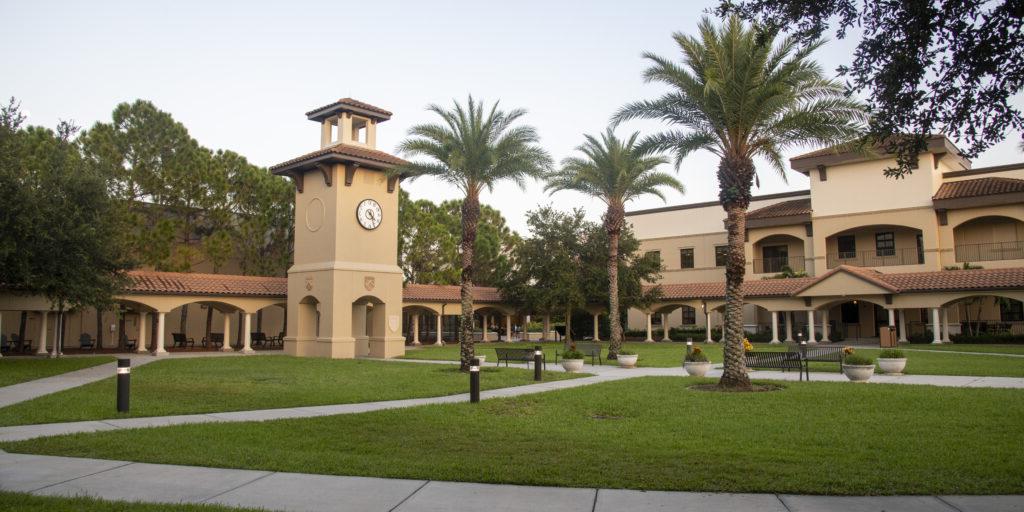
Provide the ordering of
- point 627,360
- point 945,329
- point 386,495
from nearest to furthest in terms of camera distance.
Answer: point 386,495
point 627,360
point 945,329

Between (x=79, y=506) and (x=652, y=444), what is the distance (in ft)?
20.9

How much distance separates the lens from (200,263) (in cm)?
4072

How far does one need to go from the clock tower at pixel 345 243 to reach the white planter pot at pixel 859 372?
65.0 feet

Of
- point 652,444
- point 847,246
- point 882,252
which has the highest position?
point 847,246

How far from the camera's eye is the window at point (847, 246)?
42875 millimetres

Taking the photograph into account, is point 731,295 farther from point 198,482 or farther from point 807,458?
point 198,482

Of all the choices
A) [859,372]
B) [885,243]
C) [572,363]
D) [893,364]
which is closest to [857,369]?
[859,372]

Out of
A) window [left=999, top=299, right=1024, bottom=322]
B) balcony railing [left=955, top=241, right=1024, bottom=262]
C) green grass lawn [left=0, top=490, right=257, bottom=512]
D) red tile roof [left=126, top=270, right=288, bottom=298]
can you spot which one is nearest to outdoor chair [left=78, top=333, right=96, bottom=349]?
red tile roof [left=126, top=270, right=288, bottom=298]

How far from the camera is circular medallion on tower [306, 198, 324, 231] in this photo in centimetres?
3166

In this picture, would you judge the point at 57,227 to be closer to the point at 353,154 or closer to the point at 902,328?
the point at 353,154

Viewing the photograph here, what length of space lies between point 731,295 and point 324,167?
66.8 ft

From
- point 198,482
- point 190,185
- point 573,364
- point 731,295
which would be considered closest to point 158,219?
point 190,185

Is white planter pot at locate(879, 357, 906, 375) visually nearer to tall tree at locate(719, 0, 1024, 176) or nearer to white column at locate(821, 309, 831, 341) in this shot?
tall tree at locate(719, 0, 1024, 176)

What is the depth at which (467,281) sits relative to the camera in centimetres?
2272
